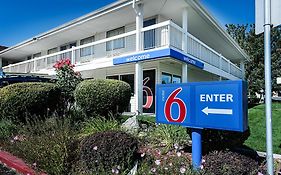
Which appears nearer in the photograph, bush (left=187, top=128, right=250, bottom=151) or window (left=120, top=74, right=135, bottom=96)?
bush (left=187, top=128, right=250, bottom=151)

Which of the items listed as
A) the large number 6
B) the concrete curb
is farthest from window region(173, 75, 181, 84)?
the large number 6

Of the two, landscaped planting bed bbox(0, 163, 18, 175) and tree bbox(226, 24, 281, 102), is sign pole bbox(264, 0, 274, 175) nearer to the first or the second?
landscaped planting bed bbox(0, 163, 18, 175)

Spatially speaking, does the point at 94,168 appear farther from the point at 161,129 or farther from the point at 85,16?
the point at 85,16

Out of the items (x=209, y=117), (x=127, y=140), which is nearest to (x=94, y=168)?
(x=127, y=140)

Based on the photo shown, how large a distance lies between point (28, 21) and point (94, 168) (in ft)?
68.1

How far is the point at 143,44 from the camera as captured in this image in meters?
13.8

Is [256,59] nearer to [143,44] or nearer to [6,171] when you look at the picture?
[143,44]

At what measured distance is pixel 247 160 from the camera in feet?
14.7

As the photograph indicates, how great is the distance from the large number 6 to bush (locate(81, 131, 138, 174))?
831 mm

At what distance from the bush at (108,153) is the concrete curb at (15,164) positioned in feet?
4.10

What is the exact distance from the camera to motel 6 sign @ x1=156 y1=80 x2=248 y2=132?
377 centimetres

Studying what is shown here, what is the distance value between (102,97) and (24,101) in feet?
8.68

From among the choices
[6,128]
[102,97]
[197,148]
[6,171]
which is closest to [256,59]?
[102,97]

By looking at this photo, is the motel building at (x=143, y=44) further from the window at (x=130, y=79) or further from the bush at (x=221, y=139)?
the bush at (x=221, y=139)
